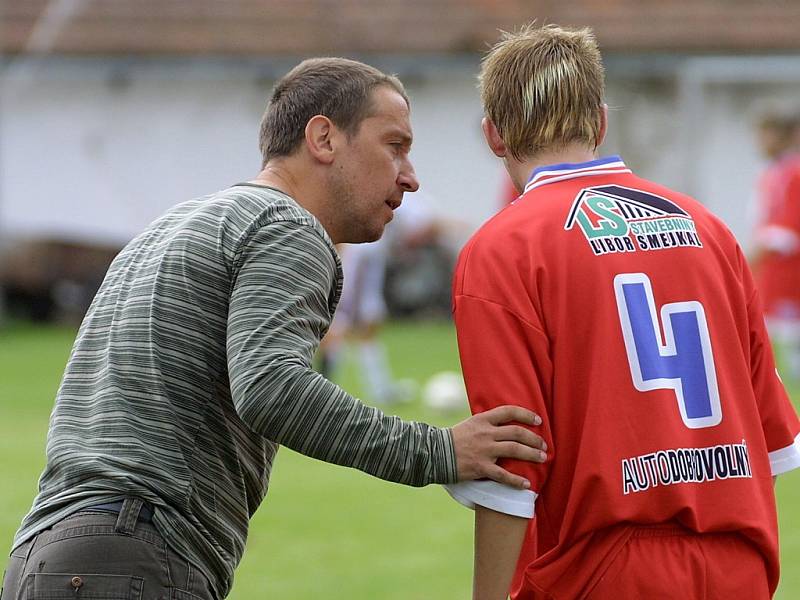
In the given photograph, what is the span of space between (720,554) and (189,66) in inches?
730

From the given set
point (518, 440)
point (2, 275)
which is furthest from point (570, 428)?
point (2, 275)

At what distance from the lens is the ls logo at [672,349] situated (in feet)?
9.14

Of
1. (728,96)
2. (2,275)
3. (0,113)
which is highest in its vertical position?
(728,96)

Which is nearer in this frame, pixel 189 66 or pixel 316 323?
pixel 316 323

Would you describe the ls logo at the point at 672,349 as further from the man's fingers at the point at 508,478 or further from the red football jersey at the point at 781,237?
the red football jersey at the point at 781,237

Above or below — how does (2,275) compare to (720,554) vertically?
below

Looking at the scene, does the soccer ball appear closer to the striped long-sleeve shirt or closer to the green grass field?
the green grass field

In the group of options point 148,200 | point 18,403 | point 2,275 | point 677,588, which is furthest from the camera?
point 148,200

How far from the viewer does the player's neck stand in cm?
294

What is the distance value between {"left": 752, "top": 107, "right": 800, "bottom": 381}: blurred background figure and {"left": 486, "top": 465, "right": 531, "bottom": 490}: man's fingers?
9714mm

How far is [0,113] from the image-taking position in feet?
65.8

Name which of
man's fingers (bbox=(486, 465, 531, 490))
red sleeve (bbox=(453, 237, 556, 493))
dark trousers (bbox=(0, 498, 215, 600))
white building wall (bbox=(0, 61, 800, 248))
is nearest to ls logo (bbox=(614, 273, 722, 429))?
red sleeve (bbox=(453, 237, 556, 493))

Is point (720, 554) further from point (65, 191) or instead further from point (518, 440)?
point (65, 191)

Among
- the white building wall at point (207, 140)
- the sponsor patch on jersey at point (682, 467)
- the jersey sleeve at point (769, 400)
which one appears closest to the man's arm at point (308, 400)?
the sponsor patch on jersey at point (682, 467)
